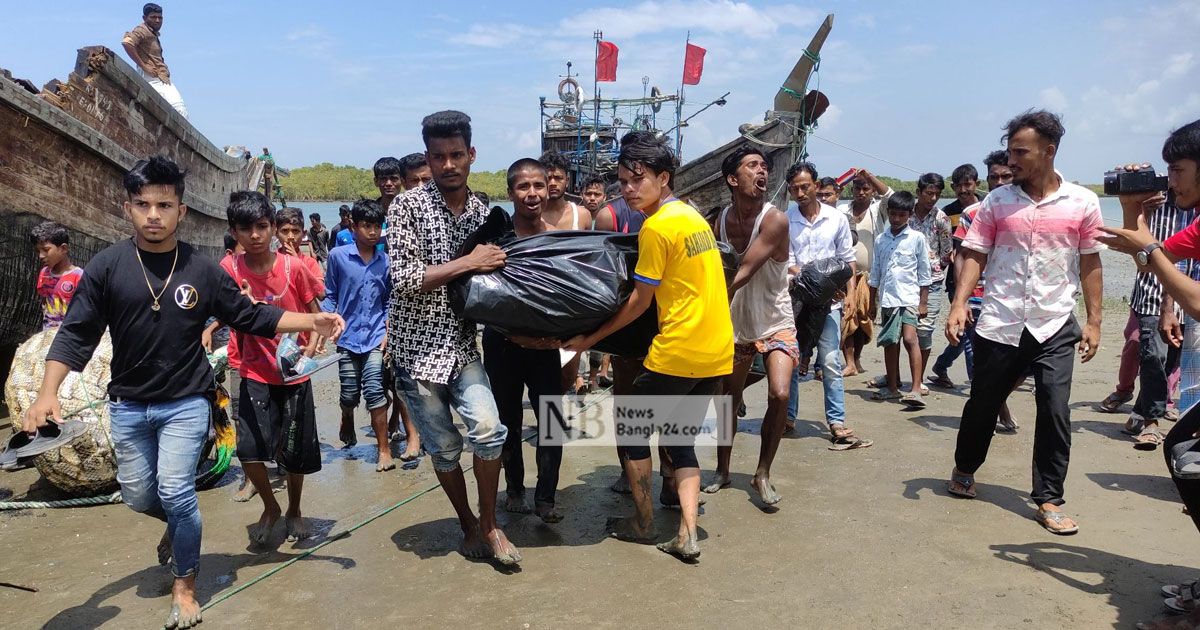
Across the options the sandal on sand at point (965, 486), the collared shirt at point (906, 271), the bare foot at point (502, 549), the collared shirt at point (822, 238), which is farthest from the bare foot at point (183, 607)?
the collared shirt at point (906, 271)

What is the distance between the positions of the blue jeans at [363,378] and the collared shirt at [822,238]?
2.99m

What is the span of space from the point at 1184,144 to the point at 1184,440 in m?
1.15

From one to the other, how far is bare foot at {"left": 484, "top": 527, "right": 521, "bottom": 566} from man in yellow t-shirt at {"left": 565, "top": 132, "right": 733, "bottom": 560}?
65 cm

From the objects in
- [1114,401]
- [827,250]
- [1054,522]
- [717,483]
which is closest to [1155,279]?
[1114,401]

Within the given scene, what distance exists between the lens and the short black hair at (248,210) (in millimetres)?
3947

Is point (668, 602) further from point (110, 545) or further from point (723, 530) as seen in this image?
point (110, 545)

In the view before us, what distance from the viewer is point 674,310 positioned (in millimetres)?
3352

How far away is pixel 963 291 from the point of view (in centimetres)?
409

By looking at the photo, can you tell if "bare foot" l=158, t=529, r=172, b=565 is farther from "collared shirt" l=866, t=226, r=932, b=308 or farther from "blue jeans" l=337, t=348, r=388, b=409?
"collared shirt" l=866, t=226, r=932, b=308

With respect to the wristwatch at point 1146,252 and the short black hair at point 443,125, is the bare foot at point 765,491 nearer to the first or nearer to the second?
the wristwatch at point 1146,252

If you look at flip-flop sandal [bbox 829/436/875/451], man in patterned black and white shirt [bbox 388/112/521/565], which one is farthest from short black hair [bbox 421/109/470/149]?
flip-flop sandal [bbox 829/436/875/451]

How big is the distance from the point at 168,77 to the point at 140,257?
8723mm

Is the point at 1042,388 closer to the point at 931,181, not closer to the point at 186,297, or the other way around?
the point at 931,181

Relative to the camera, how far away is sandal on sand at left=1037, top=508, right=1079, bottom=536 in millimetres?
3689
